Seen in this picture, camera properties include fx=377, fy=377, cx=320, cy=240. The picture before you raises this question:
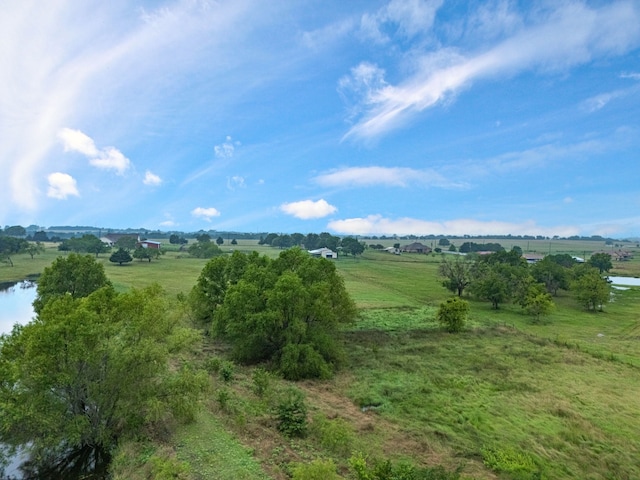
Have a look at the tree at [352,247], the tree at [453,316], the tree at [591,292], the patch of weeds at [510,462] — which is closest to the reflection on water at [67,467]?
the patch of weeds at [510,462]

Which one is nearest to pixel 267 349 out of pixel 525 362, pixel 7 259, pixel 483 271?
pixel 525 362

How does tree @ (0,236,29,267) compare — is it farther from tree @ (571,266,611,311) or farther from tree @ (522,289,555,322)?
tree @ (571,266,611,311)

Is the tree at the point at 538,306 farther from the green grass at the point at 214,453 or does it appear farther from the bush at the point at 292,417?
the green grass at the point at 214,453

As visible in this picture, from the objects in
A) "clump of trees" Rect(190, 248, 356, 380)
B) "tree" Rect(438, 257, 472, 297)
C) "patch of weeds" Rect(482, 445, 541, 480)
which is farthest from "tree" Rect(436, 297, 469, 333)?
"patch of weeds" Rect(482, 445, 541, 480)

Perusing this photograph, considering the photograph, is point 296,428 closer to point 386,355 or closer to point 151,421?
point 151,421

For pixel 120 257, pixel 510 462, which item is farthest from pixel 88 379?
pixel 120 257
